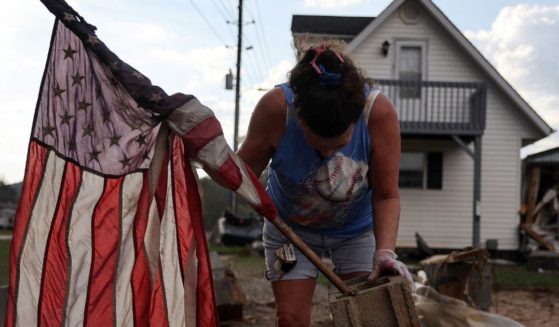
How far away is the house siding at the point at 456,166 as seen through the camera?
1952 centimetres

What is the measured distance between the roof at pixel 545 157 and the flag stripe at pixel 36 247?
18765 mm

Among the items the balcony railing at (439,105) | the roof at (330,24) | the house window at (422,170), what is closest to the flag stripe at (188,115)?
the balcony railing at (439,105)

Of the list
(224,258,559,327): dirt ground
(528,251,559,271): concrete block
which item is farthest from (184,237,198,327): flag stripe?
(528,251,559,271): concrete block

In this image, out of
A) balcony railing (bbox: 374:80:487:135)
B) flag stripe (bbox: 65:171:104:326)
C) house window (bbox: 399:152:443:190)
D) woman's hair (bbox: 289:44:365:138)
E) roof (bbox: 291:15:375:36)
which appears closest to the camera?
woman's hair (bbox: 289:44:365:138)

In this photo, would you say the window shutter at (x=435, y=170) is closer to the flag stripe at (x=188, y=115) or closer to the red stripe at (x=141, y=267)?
the red stripe at (x=141, y=267)

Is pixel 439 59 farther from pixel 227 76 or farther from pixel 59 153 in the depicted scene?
pixel 59 153

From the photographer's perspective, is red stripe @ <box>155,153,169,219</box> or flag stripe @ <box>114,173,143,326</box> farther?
red stripe @ <box>155,153,169,219</box>

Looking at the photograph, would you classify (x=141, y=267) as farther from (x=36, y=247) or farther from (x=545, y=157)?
(x=545, y=157)

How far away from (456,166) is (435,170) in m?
0.60

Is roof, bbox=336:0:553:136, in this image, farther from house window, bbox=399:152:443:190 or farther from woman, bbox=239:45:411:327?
woman, bbox=239:45:411:327

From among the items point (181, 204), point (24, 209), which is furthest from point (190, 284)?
point (24, 209)

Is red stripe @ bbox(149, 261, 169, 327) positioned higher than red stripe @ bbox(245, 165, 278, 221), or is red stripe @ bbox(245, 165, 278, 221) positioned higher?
red stripe @ bbox(245, 165, 278, 221)

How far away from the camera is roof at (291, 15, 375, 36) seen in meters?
21.0

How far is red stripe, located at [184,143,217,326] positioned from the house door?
1596 centimetres
